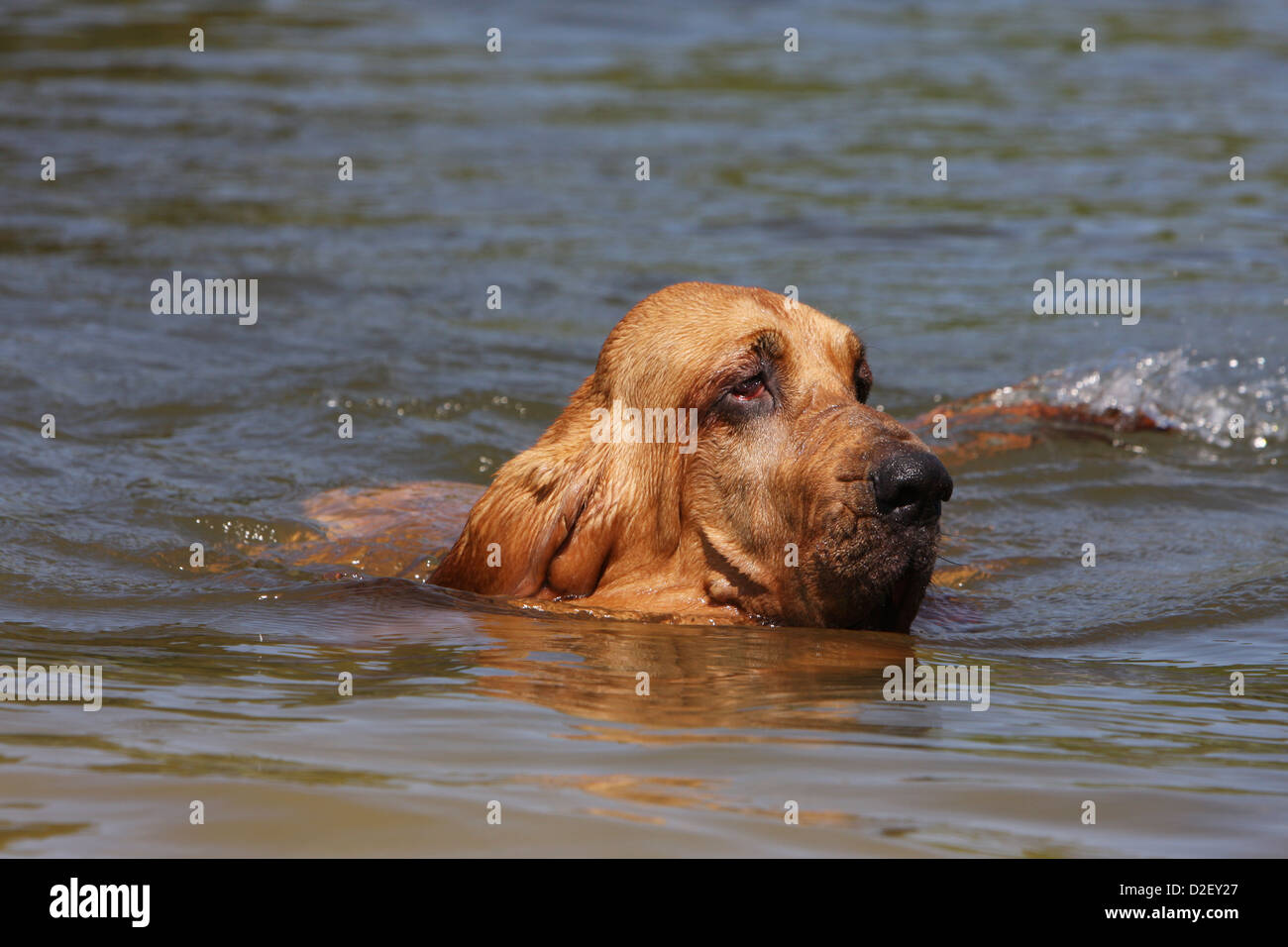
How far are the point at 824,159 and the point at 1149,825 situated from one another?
12.8 meters

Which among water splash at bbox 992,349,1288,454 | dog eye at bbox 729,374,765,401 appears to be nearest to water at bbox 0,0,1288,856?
water splash at bbox 992,349,1288,454

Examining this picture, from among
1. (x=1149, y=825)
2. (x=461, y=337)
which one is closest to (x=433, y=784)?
(x=1149, y=825)

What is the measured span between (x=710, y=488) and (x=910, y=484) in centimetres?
83

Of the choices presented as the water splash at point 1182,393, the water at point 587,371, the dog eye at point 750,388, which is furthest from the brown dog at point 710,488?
the water splash at point 1182,393

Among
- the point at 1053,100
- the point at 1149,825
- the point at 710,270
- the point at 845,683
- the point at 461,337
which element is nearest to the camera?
the point at 1149,825

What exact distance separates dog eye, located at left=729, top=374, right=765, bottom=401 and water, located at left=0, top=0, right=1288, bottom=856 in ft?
2.42

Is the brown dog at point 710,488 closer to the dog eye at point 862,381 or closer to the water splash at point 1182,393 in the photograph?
the dog eye at point 862,381

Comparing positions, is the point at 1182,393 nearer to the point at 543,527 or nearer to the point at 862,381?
the point at 862,381

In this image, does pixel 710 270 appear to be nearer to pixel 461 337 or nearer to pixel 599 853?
pixel 461 337

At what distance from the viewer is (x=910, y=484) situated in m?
4.71

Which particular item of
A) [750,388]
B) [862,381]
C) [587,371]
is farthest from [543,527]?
[587,371]

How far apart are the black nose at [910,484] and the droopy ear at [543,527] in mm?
1110

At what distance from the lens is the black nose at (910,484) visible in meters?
4.70
